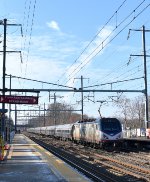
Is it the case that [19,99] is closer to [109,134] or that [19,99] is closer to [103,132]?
[103,132]

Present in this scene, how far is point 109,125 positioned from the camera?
38312 mm

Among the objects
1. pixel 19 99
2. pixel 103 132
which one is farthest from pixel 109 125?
pixel 19 99

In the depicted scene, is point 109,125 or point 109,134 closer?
point 109,134

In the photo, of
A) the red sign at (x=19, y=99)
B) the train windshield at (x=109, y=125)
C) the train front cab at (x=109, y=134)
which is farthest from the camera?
the train windshield at (x=109, y=125)

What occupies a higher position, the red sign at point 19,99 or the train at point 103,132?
the red sign at point 19,99

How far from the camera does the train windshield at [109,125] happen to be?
125 feet

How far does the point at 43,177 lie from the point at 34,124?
170 metres

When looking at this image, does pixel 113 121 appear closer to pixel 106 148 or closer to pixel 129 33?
pixel 106 148

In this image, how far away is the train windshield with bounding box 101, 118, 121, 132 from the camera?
38.0 m

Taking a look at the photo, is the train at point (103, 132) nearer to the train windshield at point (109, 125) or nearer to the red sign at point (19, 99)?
the train windshield at point (109, 125)

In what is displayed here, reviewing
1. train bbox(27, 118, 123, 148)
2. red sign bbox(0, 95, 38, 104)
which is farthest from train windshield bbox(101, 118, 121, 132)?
red sign bbox(0, 95, 38, 104)

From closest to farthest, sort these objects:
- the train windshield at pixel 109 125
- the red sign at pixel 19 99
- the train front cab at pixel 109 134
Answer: the red sign at pixel 19 99 < the train front cab at pixel 109 134 < the train windshield at pixel 109 125

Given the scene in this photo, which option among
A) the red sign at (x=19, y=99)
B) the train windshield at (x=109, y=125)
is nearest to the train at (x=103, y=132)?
the train windshield at (x=109, y=125)

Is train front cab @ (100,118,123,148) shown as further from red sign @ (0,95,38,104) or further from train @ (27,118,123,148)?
red sign @ (0,95,38,104)
